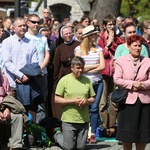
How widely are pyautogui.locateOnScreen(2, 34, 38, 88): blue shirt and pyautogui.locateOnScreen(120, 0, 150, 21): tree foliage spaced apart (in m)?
37.0

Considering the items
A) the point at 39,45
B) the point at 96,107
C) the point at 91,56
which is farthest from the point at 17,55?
the point at 96,107

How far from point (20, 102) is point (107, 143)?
6.05 ft

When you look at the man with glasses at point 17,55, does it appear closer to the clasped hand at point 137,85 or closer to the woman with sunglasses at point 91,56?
the woman with sunglasses at point 91,56

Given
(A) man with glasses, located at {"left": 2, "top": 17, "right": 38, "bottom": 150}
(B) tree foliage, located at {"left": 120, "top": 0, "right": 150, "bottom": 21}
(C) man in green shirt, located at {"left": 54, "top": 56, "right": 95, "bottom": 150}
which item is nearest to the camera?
(C) man in green shirt, located at {"left": 54, "top": 56, "right": 95, "bottom": 150}

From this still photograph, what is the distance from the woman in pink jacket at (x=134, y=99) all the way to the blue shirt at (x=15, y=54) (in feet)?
6.69

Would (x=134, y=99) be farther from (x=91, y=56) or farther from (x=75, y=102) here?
(x=91, y=56)

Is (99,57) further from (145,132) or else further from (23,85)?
(145,132)

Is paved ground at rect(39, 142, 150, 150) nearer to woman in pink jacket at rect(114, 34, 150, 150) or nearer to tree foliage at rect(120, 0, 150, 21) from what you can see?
woman in pink jacket at rect(114, 34, 150, 150)

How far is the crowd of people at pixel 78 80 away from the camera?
9.38m

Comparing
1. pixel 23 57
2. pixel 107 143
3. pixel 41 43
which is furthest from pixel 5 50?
pixel 107 143

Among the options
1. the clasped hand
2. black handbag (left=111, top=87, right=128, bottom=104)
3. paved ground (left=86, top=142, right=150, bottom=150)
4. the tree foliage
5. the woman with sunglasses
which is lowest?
paved ground (left=86, top=142, right=150, bottom=150)

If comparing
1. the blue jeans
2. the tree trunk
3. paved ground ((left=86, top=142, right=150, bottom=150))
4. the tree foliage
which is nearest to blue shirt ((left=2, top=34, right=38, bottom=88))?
the blue jeans

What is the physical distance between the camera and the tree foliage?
48000mm

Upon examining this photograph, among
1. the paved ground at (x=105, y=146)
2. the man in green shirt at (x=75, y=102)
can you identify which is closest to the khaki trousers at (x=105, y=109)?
the paved ground at (x=105, y=146)
